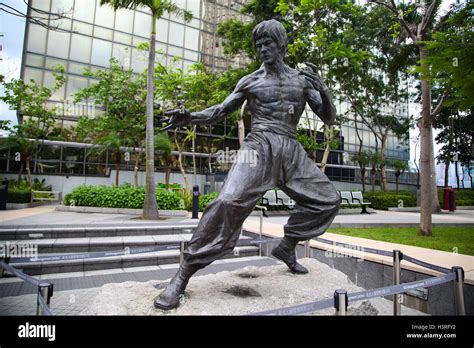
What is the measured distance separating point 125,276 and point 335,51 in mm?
10350

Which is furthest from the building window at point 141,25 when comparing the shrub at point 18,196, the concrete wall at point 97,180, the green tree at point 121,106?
the shrub at point 18,196

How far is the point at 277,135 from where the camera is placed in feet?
10.9

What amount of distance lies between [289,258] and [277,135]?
1577mm

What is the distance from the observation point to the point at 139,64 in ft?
71.3

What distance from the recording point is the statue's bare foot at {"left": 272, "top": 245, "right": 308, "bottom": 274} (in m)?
3.87

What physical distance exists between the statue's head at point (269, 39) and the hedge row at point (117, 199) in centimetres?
968

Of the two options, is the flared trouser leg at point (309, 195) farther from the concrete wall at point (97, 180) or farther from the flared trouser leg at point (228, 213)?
the concrete wall at point (97, 180)

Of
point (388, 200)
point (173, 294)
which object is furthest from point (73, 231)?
point (388, 200)

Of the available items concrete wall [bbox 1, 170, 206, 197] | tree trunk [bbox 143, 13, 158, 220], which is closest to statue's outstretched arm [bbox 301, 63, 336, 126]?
tree trunk [bbox 143, 13, 158, 220]

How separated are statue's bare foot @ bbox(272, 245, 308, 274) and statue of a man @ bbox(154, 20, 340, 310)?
231mm

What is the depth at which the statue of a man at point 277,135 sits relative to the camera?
3103 mm

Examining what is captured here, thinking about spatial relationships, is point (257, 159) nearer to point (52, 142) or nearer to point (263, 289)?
point (263, 289)

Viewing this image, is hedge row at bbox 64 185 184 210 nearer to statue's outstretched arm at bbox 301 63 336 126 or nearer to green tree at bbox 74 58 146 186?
green tree at bbox 74 58 146 186

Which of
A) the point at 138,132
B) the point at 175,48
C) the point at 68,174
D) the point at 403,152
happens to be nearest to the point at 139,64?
the point at 175,48
